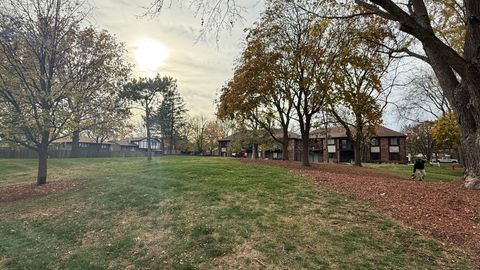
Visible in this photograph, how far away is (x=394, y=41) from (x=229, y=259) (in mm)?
13913

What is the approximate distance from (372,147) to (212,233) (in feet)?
181

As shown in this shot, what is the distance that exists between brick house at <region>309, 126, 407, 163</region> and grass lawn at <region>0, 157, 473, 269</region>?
44.7 m

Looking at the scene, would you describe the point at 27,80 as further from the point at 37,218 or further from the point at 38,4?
the point at 37,218

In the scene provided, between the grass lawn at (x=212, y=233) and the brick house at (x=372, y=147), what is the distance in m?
44.7

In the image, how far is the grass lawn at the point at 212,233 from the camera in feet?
15.1

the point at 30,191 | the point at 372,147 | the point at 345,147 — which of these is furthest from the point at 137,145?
the point at 30,191

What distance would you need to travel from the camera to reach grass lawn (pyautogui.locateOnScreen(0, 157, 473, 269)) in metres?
4.62

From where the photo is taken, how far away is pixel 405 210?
663 cm

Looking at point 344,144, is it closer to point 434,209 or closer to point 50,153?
point 50,153

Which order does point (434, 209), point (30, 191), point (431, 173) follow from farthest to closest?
point (431, 173) → point (30, 191) → point (434, 209)

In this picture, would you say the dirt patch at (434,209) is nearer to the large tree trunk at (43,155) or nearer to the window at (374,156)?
the large tree trunk at (43,155)

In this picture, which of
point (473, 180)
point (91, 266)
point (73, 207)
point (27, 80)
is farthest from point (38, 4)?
point (473, 180)

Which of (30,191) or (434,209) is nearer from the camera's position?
(434,209)

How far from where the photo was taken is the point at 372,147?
5422cm
